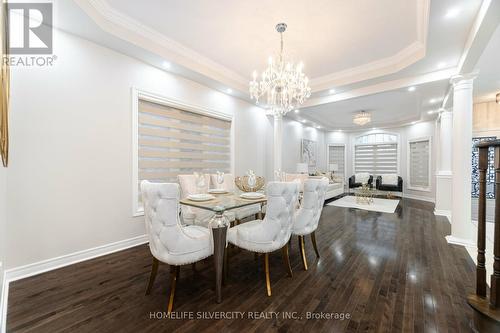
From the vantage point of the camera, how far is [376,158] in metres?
9.27

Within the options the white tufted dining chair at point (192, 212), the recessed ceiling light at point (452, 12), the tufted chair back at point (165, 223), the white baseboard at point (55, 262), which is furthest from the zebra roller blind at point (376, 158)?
the tufted chair back at point (165, 223)

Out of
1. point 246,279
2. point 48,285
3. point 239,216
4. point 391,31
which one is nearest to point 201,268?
point 246,279

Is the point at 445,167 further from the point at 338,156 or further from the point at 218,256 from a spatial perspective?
the point at 218,256

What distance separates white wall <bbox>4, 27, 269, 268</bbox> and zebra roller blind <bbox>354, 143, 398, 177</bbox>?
9.17m

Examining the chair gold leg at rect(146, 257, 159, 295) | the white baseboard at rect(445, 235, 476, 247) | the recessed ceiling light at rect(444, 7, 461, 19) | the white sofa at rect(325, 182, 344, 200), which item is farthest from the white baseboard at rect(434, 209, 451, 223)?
the chair gold leg at rect(146, 257, 159, 295)

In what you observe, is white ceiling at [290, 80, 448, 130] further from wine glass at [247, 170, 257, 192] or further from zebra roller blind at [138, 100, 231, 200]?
wine glass at [247, 170, 257, 192]

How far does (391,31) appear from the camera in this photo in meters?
2.87

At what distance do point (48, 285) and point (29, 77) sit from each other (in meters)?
2.22

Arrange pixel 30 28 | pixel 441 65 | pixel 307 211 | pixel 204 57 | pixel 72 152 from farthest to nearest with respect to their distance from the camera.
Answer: pixel 204 57 < pixel 441 65 < pixel 72 152 < pixel 307 211 < pixel 30 28

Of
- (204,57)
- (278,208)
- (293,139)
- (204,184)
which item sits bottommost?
(278,208)

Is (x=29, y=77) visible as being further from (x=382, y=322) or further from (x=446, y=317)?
(x=446, y=317)

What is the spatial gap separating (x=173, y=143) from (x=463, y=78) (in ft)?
15.7

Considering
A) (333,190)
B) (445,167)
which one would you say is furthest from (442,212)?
(333,190)

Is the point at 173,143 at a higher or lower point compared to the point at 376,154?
lower
